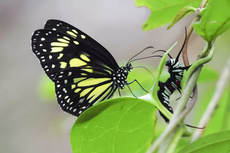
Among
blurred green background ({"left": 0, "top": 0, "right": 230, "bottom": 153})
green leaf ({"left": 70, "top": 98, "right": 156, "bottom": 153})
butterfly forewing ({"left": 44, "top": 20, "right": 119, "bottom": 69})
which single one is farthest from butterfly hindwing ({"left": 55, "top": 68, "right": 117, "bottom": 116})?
blurred green background ({"left": 0, "top": 0, "right": 230, "bottom": 153})

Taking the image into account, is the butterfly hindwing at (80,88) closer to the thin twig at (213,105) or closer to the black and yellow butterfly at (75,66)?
the black and yellow butterfly at (75,66)

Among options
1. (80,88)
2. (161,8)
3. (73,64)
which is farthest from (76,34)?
(161,8)

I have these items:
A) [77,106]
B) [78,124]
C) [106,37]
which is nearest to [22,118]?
[106,37]

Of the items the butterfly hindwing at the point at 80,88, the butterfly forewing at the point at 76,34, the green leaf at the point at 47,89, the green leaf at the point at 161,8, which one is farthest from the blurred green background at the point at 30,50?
the green leaf at the point at 161,8

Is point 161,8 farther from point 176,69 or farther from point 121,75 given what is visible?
point 121,75

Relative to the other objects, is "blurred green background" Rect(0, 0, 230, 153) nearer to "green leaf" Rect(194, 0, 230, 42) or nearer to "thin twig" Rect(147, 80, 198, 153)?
"green leaf" Rect(194, 0, 230, 42)

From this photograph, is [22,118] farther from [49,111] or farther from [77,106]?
[77,106]
